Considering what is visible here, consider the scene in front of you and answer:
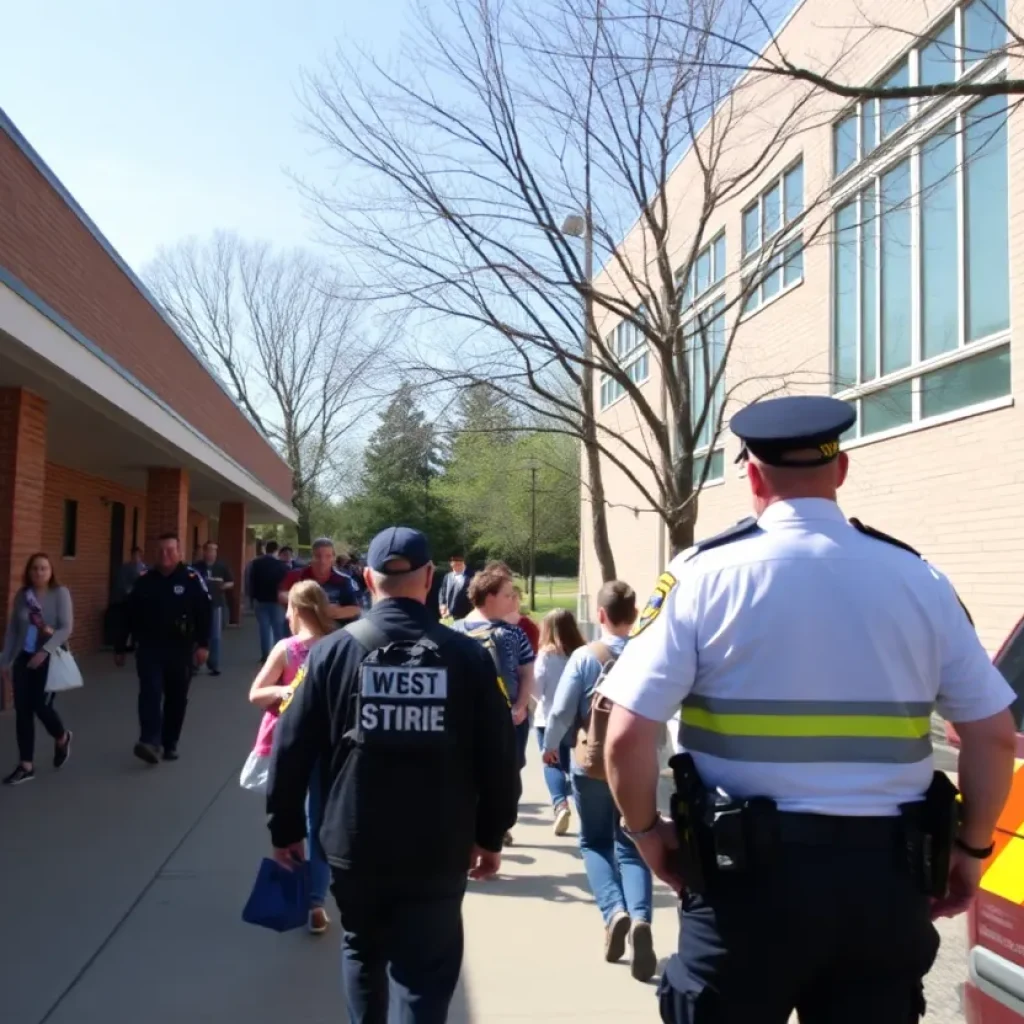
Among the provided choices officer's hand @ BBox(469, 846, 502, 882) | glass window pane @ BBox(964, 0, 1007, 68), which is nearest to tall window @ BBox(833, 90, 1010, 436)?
glass window pane @ BBox(964, 0, 1007, 68)

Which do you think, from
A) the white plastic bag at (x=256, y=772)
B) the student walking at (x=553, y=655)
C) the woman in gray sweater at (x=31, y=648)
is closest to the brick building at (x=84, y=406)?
the woman in gray sweater at (x=31, y=648)

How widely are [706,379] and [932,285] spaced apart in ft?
13.1

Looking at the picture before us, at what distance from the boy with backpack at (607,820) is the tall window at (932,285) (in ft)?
16.1

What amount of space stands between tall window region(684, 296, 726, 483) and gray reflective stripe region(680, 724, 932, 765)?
18.8 feet

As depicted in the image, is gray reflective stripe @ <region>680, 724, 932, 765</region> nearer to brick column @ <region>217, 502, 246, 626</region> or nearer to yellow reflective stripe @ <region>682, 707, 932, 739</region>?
yellow reflective stripe @ <region>682, 707, 932, 739</region>

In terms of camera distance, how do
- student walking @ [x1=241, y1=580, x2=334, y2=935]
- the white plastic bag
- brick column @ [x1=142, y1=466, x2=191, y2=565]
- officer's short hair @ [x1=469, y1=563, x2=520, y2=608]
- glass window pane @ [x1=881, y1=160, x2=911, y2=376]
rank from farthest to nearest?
brick column @ [x1=142, y1=466, x2=191, y2=565] → glass window pane @ [x1=881, y1=160, x2=911, y2=376] → officer's short hair @ [x1=469, y1=563, x2=520, y2=608] → the white plastic bag → student walking @ [x1=241, y1=580, x2=334, y2=935]

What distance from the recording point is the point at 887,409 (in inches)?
461

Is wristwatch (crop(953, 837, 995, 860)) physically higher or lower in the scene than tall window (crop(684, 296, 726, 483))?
lower

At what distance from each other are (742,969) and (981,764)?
668 millimetres

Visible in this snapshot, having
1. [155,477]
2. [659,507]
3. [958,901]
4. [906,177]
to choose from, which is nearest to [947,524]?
[906,177]

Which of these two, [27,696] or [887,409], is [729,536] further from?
[887,409]

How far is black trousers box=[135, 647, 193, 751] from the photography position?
8.33m

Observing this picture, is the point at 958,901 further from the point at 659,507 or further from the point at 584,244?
the point at 584,244

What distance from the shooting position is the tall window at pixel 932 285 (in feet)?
32.0
